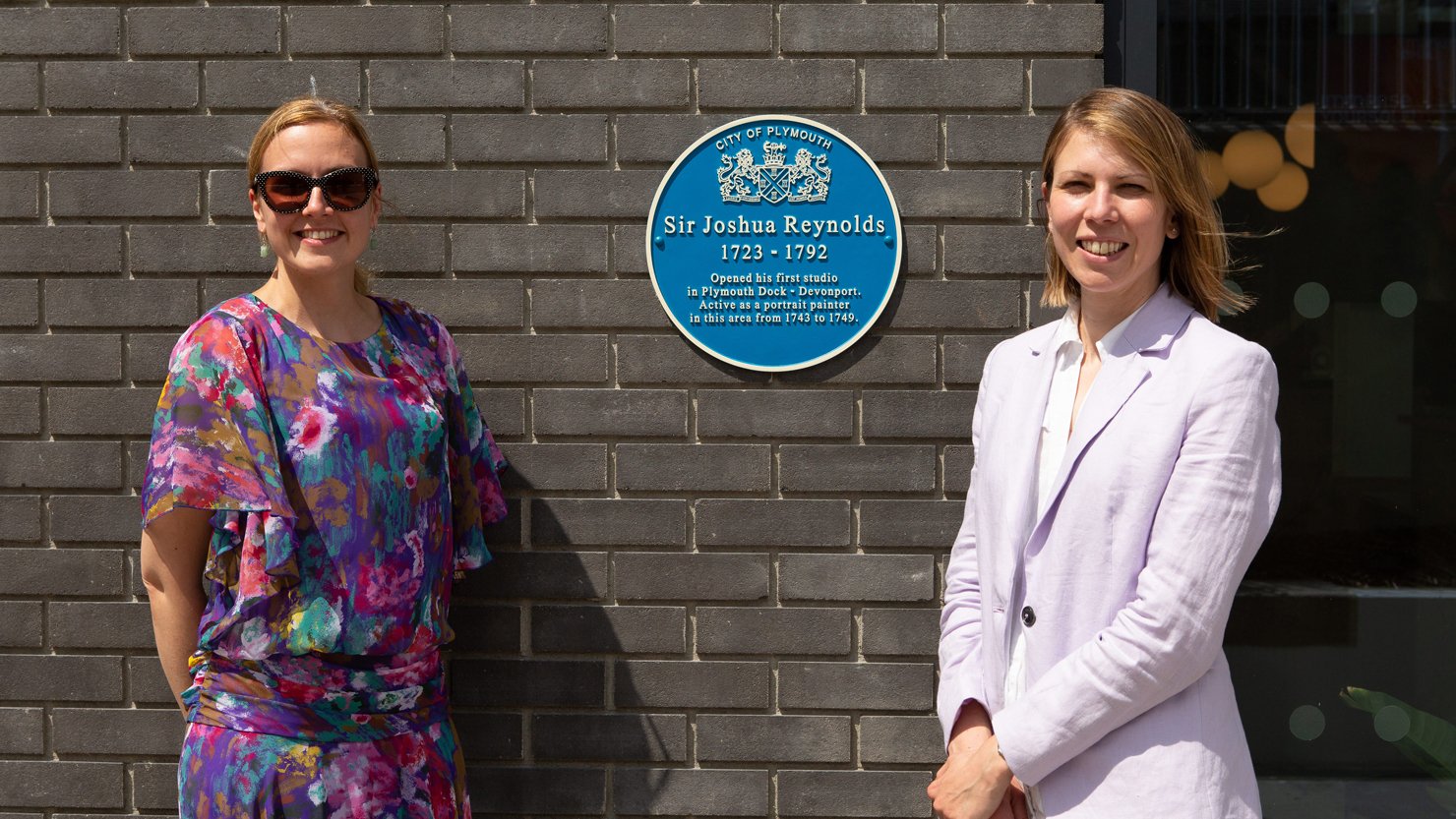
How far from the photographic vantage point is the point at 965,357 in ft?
11.0

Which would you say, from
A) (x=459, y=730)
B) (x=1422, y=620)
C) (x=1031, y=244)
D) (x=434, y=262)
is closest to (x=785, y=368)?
(x=1031, y=244)

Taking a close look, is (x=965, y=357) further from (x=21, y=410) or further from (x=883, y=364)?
(x=21, y=410)

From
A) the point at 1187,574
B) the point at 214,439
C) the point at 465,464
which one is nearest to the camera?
the point at 1187,574

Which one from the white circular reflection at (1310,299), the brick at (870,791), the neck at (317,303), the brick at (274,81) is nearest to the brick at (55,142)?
the brick at (274,81)

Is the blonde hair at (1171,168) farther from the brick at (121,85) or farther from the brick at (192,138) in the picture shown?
the brick at (121,85)

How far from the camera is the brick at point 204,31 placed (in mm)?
3373

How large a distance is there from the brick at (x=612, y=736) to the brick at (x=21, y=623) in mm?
1375

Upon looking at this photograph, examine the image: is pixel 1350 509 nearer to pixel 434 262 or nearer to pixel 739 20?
pixel 739 20

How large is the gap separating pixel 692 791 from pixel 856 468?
3.21 feet

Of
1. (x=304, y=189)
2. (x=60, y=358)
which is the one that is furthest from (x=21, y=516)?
(x=304, y=189)

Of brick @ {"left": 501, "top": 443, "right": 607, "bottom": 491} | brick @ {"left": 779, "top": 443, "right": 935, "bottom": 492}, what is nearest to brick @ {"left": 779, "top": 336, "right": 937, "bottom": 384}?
brick @ {"left": 779, "top": 443, "right": 935, "bottom": 492}

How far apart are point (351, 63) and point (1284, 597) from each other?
118 inches

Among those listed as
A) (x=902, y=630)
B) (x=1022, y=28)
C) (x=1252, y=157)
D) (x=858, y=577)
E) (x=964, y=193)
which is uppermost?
(x=1022, y=28)

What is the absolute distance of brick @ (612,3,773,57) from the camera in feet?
10.9
